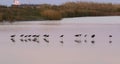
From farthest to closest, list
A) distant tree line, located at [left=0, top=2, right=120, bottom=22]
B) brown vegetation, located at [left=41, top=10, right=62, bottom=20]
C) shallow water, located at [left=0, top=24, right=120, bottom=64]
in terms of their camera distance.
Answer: distant tree line, located at [left=0, top=2, right=120, bottom=22], brown vegetation, located at [left=41, top=10, right=62, bottom=20], shallow water, located at [left=0, top=24, right=120, bottom=64]

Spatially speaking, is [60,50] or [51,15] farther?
[51,15]

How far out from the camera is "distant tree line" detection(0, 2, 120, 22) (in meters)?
34.8

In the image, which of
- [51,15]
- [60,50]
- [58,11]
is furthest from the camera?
[58,11]

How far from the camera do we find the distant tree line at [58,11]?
114 ft

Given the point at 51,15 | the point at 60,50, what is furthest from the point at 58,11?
the point at 60,50

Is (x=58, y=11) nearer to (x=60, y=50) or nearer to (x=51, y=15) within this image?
(x=51, y=15)

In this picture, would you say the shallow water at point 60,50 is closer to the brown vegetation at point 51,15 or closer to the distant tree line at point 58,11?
the brown vegetation at point 51,15

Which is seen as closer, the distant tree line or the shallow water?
the shallow water

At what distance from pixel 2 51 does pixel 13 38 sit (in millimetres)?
4252

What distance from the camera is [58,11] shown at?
37094 mm

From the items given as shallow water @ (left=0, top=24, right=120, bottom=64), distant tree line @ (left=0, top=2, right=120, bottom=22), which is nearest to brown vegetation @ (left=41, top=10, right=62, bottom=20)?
distant tree line @ (left=0, top=2, right=120, bottom=22)

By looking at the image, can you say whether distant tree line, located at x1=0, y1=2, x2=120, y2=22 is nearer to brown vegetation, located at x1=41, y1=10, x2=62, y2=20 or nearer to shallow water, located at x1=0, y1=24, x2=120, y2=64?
brown vegetation, located at x1=41, y1=10, x2=62, y2=20

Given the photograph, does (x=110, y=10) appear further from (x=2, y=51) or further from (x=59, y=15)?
(x=2, y=51)

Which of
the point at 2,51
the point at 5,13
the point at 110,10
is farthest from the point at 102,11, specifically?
the point at 2,51
